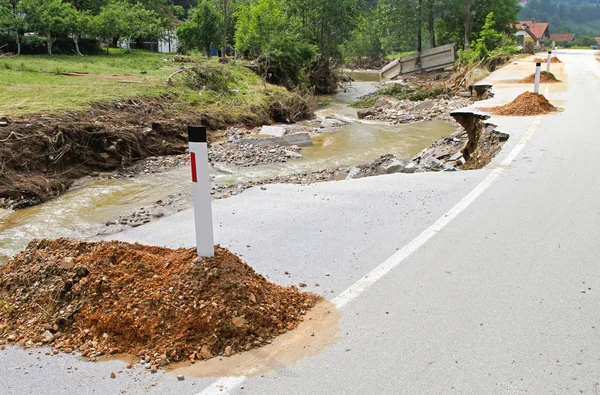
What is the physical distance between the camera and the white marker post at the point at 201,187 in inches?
156

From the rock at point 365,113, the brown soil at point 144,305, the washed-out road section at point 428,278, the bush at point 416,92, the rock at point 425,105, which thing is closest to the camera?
the washed-out road section at point 428,278

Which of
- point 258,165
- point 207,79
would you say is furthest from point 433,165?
point 207,79

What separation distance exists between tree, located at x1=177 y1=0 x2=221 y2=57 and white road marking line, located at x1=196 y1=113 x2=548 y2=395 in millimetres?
32711

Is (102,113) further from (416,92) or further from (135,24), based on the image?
(135,24)

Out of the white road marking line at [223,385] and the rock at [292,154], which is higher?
the rock at [292,154]

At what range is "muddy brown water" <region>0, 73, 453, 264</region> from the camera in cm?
924

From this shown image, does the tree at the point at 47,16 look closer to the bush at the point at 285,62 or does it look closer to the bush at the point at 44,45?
the bush at the point at 44,45

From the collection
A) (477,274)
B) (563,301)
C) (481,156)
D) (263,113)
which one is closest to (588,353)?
(563,301)

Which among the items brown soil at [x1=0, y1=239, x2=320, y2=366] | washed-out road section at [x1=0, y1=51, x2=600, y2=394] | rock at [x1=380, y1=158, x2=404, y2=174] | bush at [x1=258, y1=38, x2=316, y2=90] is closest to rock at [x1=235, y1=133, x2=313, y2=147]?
rock at [x1=380, y1=158, x2=404, y2=174]

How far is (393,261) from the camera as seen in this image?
216 inches

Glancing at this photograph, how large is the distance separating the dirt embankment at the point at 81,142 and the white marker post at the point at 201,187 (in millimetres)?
7844

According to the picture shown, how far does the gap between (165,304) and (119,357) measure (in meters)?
0.48

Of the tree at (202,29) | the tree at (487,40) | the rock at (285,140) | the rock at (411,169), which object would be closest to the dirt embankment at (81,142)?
the rock at (285,140)

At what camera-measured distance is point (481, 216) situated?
6.82 metres
